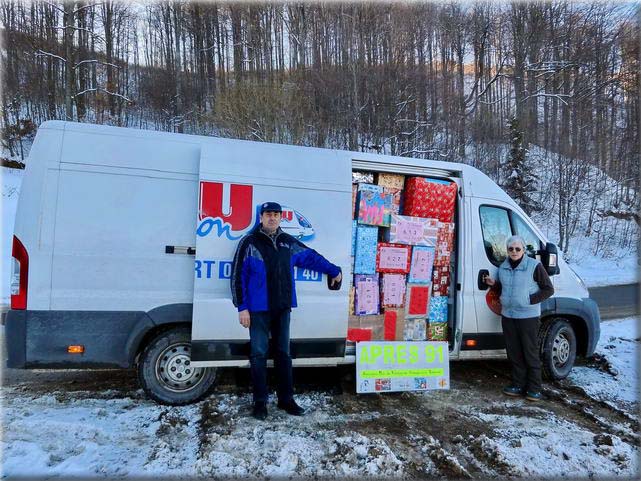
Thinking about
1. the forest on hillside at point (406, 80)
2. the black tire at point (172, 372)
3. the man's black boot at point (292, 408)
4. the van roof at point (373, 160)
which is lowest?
the man's black boot at point (292, 408)

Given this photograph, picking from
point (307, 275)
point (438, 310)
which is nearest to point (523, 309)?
point (438, 310)

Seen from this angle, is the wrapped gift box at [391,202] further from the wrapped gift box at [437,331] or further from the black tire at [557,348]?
the black tire at [557,348]

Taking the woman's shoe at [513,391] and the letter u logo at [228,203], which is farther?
the woman's shoe at [513,391]

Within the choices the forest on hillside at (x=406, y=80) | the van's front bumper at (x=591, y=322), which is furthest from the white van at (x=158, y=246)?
the forest on hillside at (x=406, y=80)

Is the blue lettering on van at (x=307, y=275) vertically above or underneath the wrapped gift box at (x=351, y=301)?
above

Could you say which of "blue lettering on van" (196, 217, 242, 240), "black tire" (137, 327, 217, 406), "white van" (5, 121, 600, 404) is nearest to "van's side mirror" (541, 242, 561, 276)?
"white van" (5, 121, 600, 404)

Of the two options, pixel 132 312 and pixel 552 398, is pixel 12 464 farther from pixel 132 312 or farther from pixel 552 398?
pixel 552 398

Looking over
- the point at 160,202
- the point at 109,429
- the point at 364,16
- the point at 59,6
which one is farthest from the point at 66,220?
the point at 364,16

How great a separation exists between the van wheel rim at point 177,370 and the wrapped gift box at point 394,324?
79.8 inches

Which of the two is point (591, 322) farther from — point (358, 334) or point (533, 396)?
point (358, 334)

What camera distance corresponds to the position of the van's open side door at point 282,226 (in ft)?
13.2

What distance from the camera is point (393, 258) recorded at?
15.8 feet

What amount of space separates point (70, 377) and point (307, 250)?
3.13m

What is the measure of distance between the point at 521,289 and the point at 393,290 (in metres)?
1.37
